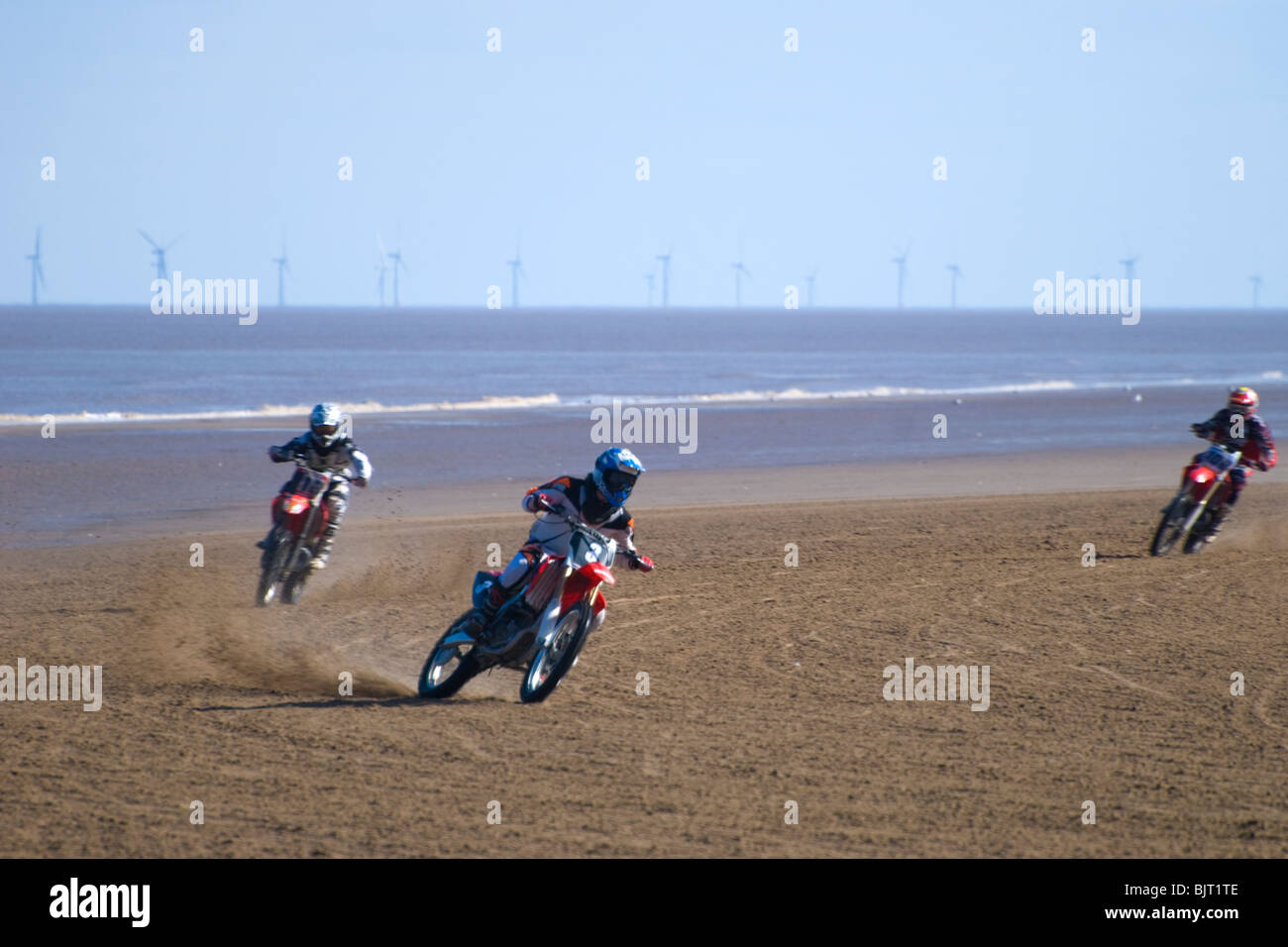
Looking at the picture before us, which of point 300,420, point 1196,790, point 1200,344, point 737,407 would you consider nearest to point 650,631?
point 1196,790

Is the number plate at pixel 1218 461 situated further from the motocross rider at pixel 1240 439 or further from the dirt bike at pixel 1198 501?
the motocross rider at pixel 1240 439

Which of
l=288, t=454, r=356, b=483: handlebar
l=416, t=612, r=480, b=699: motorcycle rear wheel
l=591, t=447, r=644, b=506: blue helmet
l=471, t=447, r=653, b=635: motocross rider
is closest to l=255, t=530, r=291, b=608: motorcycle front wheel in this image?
l=288, t=454, r=356, b=483: handlebar

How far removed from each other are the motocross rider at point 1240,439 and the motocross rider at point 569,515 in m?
9.32

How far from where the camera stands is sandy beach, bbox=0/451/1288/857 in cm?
631

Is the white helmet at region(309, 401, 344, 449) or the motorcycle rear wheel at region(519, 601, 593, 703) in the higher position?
the white helmet at region(309, 401, 344, 449)

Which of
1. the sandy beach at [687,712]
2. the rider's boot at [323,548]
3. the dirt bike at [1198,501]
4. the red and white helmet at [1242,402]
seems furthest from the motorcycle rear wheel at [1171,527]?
the rider's boot at [323,548]

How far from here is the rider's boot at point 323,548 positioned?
12.1 meters

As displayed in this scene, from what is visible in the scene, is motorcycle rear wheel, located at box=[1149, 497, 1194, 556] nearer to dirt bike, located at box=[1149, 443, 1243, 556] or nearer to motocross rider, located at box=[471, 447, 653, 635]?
dirt bike, located at box=[1149, 443, 1243, 556]

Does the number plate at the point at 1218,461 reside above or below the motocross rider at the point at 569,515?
above

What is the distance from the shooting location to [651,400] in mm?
49938

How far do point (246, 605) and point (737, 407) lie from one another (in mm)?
34231

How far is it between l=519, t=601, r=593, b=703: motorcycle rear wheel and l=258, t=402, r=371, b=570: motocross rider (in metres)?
4.24
